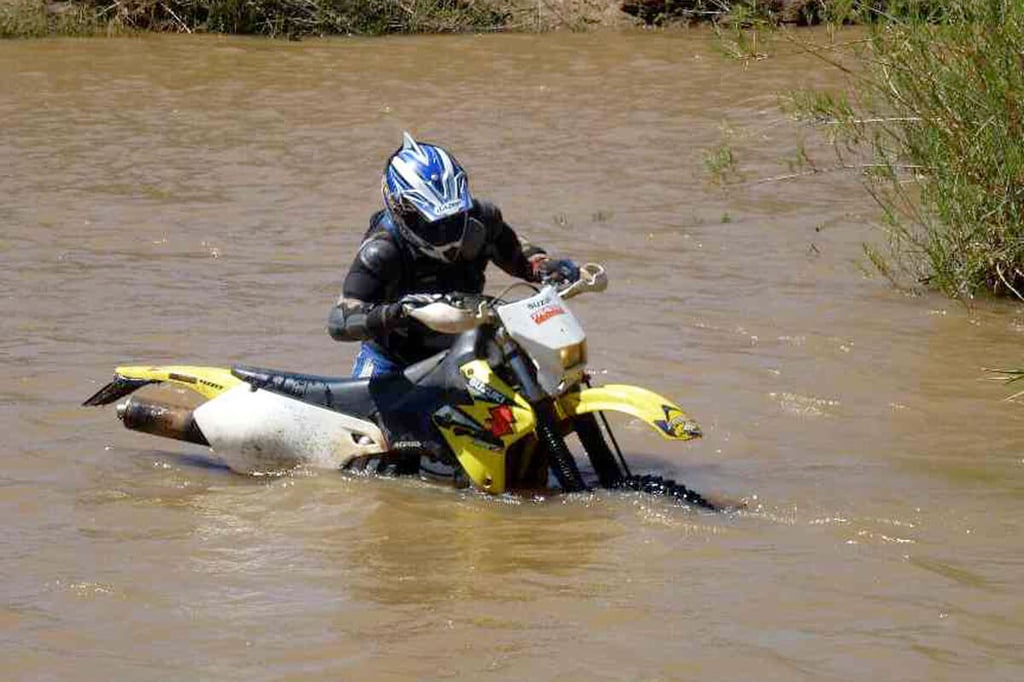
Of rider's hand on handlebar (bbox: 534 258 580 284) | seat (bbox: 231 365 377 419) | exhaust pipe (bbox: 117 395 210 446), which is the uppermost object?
rider's hand on handlebar (bbox: 534 258 580 284)

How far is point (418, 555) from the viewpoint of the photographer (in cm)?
636

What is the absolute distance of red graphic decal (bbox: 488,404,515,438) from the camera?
6801 mm

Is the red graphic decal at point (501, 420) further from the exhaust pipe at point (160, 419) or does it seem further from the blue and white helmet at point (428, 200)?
the exhaust pipe at point (160, 419)

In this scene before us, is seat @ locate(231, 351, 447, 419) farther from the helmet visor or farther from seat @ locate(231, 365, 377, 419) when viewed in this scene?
the helmet visor

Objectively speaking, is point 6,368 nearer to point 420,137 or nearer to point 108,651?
point 108,651

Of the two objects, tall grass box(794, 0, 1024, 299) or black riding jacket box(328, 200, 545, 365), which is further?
tall grass box(794, 0, 1024, 299)

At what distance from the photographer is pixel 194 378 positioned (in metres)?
7.68


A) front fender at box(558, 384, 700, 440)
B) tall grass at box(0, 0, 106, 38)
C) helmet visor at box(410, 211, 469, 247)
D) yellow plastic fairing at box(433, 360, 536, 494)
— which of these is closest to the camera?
front fender at box(558, 384, 700, 440)

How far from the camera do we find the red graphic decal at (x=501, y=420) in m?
6.80

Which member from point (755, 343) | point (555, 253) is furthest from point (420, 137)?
point (755, 343)

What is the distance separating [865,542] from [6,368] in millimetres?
4799

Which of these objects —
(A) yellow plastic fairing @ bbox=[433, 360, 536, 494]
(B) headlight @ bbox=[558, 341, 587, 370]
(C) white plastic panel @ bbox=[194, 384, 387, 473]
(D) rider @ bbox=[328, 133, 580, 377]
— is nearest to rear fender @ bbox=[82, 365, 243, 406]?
(C) white plastic panel @ bbox=[194, 384, 387, 473]

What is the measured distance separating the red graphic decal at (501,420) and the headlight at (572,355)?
34 cm

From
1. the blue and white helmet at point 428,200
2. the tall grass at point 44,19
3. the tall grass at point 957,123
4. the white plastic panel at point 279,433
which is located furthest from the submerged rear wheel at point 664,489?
the tall grass at point 44,19
